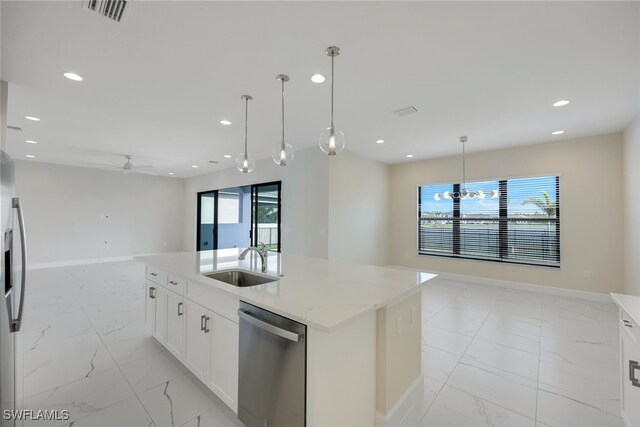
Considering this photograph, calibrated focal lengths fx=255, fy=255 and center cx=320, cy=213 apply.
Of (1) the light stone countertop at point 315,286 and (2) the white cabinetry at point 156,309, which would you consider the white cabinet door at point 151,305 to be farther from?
→ (1) the light stone countertop at point 315,286

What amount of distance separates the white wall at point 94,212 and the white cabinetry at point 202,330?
6.75 metres

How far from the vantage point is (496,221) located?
17.8 ft

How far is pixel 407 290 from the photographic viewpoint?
1.75 meters

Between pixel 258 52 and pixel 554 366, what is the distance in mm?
3973

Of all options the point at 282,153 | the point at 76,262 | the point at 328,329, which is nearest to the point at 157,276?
the point at 282,153

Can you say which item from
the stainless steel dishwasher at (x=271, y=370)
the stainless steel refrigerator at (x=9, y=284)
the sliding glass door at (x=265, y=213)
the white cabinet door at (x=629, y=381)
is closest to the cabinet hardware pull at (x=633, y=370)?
the white cabinet door at (x=629, y=381)

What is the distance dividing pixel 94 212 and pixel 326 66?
8.45m

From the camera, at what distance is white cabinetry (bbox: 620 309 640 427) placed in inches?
52.5

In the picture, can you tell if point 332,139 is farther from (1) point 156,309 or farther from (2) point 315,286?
(1) point 156,309

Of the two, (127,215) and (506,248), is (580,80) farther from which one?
(127,215)

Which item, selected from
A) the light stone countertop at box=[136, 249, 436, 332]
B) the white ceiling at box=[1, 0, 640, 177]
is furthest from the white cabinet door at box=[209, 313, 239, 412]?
the white ceiling at box=[1, 0, 640, 177]

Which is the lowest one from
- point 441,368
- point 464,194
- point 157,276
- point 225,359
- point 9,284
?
point 441,368

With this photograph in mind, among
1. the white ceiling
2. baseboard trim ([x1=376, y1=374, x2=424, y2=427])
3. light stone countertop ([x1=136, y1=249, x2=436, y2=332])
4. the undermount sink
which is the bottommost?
baseboard trim ([x1=376, y1=374, x2=424, y2=427])

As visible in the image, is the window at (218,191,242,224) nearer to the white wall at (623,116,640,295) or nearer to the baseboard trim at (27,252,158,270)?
the baseboard trim at (27,252,158,270)
